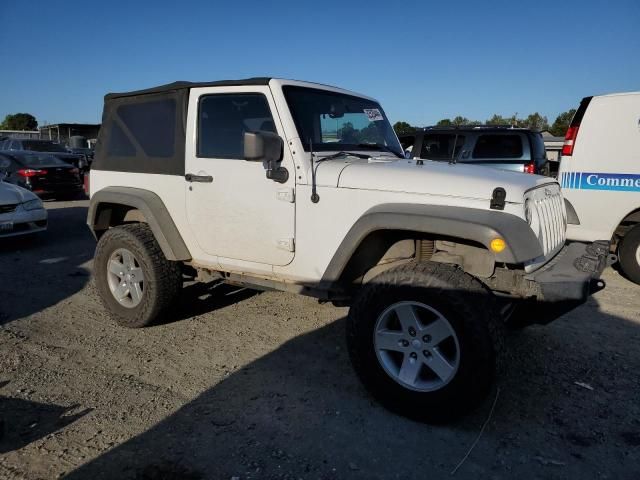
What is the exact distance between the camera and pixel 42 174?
495 inches

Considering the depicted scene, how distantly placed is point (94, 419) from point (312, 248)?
1.75m

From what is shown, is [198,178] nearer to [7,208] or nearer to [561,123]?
[7,208]

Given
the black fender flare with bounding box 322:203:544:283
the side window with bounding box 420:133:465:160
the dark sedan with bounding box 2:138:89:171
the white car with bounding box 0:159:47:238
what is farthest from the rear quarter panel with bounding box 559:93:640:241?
the dark sedan with bounding box 2:138:89:171

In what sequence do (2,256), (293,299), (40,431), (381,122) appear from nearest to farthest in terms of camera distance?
(40,431) → (381,122) → (293,299) → (2,256)

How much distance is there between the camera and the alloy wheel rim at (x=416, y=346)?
2.82 metres

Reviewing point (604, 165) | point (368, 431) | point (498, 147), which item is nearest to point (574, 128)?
point (604, 165)

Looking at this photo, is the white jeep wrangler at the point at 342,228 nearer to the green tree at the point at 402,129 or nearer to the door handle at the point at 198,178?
the door handle at the point at 198,178

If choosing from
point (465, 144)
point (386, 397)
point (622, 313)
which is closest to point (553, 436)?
point (386, 397)

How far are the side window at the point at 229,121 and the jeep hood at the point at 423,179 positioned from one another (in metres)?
0.66

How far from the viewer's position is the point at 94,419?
295cm

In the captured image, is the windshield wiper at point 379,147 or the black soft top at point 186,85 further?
the windshield wiper at point 379,147

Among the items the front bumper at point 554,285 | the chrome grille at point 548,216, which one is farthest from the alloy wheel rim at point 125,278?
the chrome grille at point 548,216

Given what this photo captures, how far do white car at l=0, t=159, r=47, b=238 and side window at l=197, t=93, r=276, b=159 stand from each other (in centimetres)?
542

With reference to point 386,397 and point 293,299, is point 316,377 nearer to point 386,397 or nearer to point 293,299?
point 386,397
